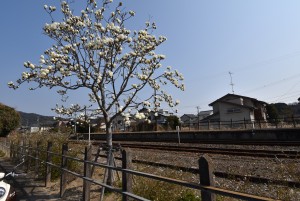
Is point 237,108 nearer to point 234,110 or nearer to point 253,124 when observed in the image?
point 234,110

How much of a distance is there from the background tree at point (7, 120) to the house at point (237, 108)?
32409 mm

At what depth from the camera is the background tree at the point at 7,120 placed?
37781 millimetres

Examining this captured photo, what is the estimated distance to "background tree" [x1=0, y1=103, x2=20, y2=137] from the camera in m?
37.8

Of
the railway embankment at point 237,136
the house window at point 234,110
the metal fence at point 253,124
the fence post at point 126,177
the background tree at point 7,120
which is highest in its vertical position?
the house window at point 234,110

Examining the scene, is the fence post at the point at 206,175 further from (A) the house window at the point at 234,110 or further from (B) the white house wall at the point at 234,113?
(A) the house window at the point at 234,110

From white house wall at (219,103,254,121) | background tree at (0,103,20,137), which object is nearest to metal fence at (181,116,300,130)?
white house wall at (219,103,254,121)

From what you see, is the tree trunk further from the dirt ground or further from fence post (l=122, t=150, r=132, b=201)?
fence post (l=122, t=150, r=132, b=201)

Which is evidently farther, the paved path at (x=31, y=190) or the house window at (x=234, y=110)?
the house window at (x=234, y=110)

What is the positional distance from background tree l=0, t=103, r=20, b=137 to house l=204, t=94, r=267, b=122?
32409 mm

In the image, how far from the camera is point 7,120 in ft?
125

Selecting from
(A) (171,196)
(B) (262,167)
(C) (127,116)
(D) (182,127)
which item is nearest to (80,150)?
(C) (127,116)

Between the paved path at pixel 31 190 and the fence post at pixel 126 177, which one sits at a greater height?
the fence post at pixel 126 177

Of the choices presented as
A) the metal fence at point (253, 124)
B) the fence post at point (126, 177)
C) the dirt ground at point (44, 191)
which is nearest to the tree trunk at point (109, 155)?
the dirt ground at point (44, 191)

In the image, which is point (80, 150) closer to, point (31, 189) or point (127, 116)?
point (31, 189)
